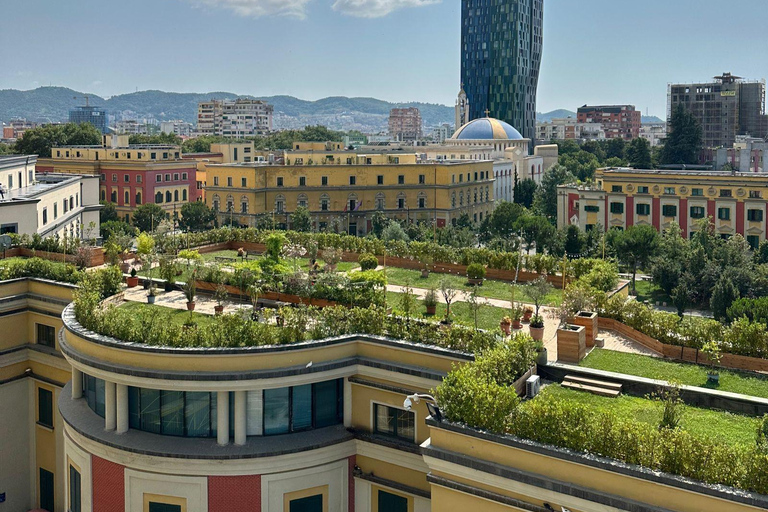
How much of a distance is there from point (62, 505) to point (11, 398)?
11.3 ft

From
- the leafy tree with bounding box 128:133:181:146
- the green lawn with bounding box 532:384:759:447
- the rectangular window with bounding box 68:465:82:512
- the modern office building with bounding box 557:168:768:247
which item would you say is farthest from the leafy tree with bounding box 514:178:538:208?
the green lawn with bounding box 532:384:759:447

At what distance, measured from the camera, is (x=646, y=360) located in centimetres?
1756

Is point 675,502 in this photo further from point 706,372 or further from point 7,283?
point 7,283

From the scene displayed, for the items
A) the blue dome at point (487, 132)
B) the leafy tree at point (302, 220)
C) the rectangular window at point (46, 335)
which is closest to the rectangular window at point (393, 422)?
the rectangular window at point (46, 335)

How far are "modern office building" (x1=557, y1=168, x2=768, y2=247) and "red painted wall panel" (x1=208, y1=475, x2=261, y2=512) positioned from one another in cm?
5003

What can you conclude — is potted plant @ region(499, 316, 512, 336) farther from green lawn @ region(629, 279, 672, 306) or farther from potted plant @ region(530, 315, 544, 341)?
green lawn @ region(629, 279, 672, 306)

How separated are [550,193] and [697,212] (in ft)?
86.3

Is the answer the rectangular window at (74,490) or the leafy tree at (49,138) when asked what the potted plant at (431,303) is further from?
the leafy tree at (49,138)

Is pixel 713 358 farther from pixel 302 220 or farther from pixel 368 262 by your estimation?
pixel 302 220

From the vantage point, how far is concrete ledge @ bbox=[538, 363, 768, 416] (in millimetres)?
13914

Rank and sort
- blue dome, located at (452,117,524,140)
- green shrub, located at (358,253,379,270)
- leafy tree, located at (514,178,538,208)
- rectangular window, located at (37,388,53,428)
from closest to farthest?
rectangular window, located at (37,388,53,428) → green shrub, located at (358,253,379,270) → leafy tree, located at (514,178,538,208) → blue dome, located at (452,117,524,140)

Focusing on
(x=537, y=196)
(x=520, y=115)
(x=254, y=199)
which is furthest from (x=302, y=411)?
(x=520, y=115)

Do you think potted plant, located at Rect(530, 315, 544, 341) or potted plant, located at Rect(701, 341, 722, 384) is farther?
potted plant, located at Rect(530, 315, 544, 341)

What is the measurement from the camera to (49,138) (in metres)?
96.0
